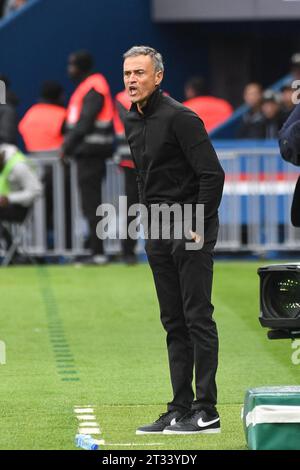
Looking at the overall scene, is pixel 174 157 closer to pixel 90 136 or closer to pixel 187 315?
pixel 187 315

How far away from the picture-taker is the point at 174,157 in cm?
767

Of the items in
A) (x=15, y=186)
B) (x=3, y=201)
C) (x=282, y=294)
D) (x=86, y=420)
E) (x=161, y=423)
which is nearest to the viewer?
(x=282, y=294)

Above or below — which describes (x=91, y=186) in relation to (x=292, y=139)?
below

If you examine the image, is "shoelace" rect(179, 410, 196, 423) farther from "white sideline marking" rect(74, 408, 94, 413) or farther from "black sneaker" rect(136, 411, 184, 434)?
"white sideline marking" rect(74, 408, 94, 413)

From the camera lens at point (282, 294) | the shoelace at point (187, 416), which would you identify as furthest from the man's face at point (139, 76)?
the shoelace at point (187, 416)

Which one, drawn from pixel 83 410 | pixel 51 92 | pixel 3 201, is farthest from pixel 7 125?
pixel 83 410

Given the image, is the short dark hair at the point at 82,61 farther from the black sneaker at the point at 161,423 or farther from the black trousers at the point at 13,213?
the black sneaker at the point at 161,423

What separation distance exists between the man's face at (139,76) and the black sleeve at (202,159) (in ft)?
0.73

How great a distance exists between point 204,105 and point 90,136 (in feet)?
11.7

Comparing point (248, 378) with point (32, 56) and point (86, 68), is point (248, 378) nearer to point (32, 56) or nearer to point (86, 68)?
point (86, 68)

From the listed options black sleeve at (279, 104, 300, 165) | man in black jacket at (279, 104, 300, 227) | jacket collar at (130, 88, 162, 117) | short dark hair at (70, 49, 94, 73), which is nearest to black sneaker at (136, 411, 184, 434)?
man in black jacket at (279, 104, 300, 227)

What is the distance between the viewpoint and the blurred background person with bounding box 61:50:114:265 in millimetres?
17188

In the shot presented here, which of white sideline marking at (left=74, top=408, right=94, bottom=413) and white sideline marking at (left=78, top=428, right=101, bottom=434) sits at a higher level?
white sideline marking at (left=78, top=428, right=101, bottom=434)

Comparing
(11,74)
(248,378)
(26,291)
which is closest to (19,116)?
(11,74)
